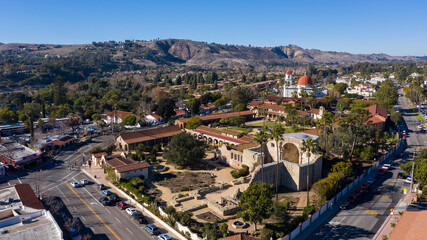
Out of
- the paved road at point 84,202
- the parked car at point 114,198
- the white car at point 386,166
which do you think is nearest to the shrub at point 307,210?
the paved road at point 84,202

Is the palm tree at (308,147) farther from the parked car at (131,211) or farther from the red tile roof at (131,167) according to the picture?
the red tile roof at (131,167)

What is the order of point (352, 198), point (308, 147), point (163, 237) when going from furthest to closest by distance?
point (308, 147)
point (352, 198)
point (163, 237)

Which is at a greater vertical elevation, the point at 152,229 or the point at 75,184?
the point at 152,229

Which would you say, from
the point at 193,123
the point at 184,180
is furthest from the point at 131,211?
the point at 193,123

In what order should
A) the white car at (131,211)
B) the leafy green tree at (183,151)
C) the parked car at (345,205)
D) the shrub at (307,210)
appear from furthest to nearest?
the leafy green tree at (183,151)
the parked car at (345,205)
the white car at (131,211)
the shrub at (307,210)

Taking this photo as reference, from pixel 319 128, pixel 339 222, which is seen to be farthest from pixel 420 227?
pixel 319 128

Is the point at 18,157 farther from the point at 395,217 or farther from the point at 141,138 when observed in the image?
the point at 395,217

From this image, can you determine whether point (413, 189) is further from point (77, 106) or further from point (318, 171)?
point (77, 106)
